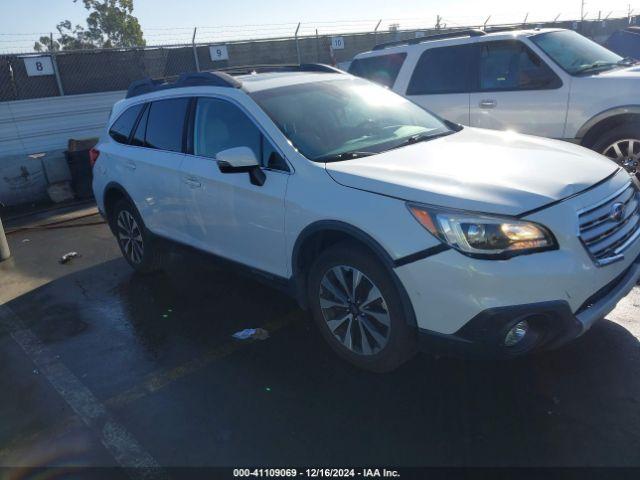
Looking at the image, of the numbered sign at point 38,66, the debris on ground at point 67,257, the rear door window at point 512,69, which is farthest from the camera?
the numbered sign at point 38,66

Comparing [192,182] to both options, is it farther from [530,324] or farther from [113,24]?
[113,24]

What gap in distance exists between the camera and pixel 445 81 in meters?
6.99

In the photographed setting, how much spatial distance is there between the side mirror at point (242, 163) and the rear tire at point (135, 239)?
1.88m

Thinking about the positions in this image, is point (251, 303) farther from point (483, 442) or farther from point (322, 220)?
point (483, 442)

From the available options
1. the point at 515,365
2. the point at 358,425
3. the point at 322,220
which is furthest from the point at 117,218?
the point at 515,365

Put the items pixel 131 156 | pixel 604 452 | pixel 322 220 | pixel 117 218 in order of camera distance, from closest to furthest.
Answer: pixel 604 452
pixel 322 220
pixel 131 156
pixel 117 218

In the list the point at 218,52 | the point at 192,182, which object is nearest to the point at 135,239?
the point at 192,182

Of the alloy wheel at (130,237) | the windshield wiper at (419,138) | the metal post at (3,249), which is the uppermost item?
the windshield wiper at (419,138)

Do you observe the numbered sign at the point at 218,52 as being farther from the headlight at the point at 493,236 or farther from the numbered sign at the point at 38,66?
A: the headlight at the point at 493,236

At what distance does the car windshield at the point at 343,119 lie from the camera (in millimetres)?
3658

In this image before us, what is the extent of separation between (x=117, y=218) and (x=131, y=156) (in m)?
0.85

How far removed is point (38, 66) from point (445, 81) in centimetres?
1133

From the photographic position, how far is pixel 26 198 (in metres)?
10.2

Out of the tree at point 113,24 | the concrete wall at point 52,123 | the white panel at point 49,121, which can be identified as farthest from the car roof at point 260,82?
the tree at point 113,24
